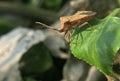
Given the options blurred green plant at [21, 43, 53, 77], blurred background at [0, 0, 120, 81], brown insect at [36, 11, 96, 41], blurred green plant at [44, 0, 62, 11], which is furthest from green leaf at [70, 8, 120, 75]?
blurred green plant at [44, 0, 62, 11]

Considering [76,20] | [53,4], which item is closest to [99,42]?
[76,20]

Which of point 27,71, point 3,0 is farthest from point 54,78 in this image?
point 3,0

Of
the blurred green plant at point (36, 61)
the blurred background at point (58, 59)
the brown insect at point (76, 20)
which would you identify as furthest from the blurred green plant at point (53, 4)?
the brown insect at point (76, 20)

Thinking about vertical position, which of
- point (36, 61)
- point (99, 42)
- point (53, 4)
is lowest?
point (53, 4)

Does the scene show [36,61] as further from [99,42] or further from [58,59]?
[99,42]

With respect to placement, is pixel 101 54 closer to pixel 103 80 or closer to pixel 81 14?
pixel 81 14

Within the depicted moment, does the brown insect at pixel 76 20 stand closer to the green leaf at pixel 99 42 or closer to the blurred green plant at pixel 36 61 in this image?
the green leaf at pixel 99 42

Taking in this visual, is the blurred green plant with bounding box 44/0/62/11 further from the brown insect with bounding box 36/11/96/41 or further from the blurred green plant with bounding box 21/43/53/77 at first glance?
the brown insect with bounding box 36/11/96/41

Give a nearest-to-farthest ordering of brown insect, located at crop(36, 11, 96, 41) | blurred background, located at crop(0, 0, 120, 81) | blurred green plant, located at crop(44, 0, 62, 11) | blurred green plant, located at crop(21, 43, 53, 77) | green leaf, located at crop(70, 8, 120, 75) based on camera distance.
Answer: green leaf, located at crop(70, 8, 120, 75) → brown insect, located at crop(36, 11, 96, 41) → blurred background, located at crop(0, 0, 120, 81) → blurred green plant, located at crop(21, 43, 53, 77) → blurred green plant, located at crop(44, 0, 62, 11)
